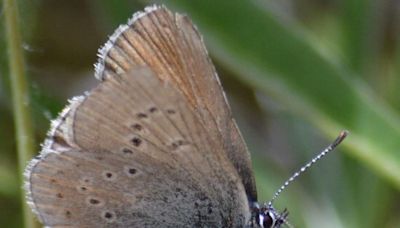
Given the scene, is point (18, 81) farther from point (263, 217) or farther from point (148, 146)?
point (263, 217)

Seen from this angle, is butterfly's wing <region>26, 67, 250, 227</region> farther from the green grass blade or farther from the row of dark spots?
the green grass blade

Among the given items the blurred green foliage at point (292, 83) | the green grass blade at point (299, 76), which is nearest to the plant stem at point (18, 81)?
the blurred green foliage at point (292, 83)

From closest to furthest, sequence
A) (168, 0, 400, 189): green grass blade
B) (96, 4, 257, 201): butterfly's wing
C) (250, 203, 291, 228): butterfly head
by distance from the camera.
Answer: (96, 4, 257, 201): butterfly's wing
(250, 203, 291, 228): butterfly head
(168, 0, 400, 189): green grass blade

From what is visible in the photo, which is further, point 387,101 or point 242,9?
point 387,101

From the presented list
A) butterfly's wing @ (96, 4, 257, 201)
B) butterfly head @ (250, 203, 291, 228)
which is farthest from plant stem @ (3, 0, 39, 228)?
butterfly head @ (250, 203, 291, 228)

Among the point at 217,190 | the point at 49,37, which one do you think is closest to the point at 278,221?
the point at 217,190

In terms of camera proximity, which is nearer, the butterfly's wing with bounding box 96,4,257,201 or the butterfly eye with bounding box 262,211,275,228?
the butterfly's wing with bounding box 96,4,257,201

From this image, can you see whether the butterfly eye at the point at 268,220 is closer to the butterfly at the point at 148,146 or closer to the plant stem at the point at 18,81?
the butterfly at the point at 148,146

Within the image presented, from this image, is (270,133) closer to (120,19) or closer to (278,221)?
(120,19)
